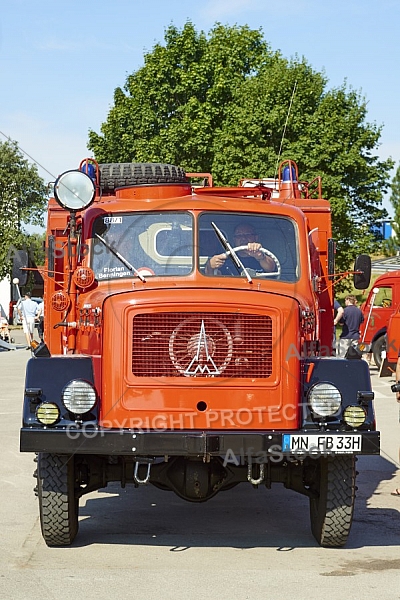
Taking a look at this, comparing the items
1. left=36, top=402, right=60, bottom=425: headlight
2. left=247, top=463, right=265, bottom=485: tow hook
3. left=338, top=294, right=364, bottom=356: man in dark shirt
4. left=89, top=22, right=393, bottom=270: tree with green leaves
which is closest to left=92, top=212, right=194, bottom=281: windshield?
left=36, top=402, right=60, bottom=425: headlight

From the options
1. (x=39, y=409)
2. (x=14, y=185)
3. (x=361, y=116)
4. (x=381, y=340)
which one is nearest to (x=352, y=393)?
(x=39, y=409)

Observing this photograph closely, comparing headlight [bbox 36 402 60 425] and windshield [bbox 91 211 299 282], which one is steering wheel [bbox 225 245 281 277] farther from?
headlight [bbox 36 402 60 425]

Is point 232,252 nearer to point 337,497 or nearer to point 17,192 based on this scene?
point 337,497

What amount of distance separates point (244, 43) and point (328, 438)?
142 ft

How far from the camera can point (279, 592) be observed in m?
6.27

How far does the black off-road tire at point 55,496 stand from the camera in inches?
286

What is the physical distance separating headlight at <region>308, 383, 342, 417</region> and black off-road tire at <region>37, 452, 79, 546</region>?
5.66 feet

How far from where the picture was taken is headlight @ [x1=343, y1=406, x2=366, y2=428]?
7.09m

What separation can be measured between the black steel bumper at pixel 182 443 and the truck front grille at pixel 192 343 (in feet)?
1.43

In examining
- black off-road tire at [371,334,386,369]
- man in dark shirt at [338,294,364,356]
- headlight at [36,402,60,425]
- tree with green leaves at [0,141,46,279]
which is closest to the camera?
headlight at [36,402,60,425]

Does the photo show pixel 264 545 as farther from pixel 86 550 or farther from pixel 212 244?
pixel 212 244

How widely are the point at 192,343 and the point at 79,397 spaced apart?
0.85 metres

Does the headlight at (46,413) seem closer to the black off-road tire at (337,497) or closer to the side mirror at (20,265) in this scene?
the black off-road tire at (337,497)

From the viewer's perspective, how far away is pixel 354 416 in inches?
279
